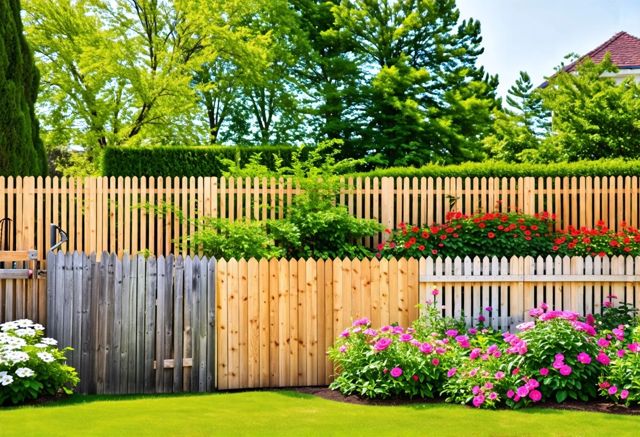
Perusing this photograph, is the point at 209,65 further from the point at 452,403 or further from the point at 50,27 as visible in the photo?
the point at 452,403

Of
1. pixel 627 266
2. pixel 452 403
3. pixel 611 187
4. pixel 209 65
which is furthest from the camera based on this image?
pixel 209 65

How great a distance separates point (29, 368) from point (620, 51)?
3148cm

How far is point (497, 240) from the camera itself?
1170 centimetres

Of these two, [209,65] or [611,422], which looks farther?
[209,65]

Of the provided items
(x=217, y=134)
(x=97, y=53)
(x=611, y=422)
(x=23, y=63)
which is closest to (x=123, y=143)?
(x=97, y=53)

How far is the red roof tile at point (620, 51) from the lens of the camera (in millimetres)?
33438

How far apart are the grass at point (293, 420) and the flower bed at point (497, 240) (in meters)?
4.21

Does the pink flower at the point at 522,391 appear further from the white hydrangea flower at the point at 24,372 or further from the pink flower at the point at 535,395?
the white hydrangea flower at the point at 24,372

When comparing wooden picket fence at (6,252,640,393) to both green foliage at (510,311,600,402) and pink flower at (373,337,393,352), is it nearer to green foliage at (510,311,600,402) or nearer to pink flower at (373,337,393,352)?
pink flower at (373,337,393,352)

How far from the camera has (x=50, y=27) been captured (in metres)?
24.0

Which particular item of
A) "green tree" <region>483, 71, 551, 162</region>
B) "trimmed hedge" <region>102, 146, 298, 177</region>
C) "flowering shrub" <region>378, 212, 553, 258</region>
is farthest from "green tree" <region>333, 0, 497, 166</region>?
"flowering shrub" <region>378, 212, 553, 258</region>

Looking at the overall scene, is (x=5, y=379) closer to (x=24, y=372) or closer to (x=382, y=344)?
(x=24, y=372)

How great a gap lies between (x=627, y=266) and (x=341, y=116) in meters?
18.6

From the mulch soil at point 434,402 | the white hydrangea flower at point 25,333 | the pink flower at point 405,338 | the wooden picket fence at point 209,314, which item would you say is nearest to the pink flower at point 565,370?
the mulch soil at point 434,402
